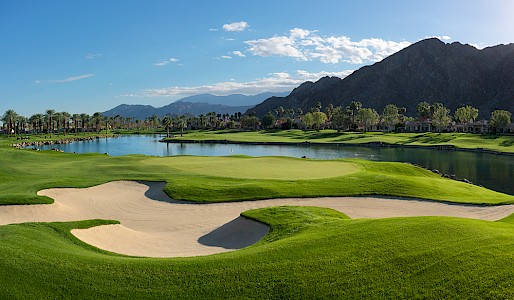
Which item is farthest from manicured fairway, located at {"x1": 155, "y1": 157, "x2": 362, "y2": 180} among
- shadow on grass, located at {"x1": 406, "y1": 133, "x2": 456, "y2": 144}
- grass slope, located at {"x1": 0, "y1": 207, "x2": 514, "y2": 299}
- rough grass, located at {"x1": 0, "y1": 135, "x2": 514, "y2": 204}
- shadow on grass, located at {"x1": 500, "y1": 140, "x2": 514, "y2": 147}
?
shadow on grass, located at {"x1": 406, "y1": 133, "x2": 456, "y2": 144}

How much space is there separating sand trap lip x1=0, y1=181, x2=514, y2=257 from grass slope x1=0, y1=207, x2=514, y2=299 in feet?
15.8

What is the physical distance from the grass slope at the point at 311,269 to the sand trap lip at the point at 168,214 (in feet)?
15.8

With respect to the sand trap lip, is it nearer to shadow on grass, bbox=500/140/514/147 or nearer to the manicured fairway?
the manicured fairway

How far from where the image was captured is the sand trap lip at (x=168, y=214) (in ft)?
56.4

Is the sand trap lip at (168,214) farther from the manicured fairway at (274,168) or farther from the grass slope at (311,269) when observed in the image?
the manicured fairway at (274,168)

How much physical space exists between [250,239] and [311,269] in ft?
24.8

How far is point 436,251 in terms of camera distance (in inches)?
416

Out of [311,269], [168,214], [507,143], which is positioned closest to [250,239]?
[311,269]

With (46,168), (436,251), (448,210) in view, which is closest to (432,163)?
(448,210)

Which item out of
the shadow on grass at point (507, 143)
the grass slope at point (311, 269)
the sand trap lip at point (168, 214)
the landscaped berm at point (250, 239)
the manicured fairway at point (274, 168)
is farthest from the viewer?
the shadow on grass at point (507, 143)

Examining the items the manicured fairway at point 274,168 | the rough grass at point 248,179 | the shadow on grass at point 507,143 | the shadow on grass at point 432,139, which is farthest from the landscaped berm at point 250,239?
the shadow on grass at point 432,139

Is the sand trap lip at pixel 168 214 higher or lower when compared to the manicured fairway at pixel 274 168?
lower

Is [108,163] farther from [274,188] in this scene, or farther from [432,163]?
[432,163]

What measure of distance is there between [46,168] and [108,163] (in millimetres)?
6062
